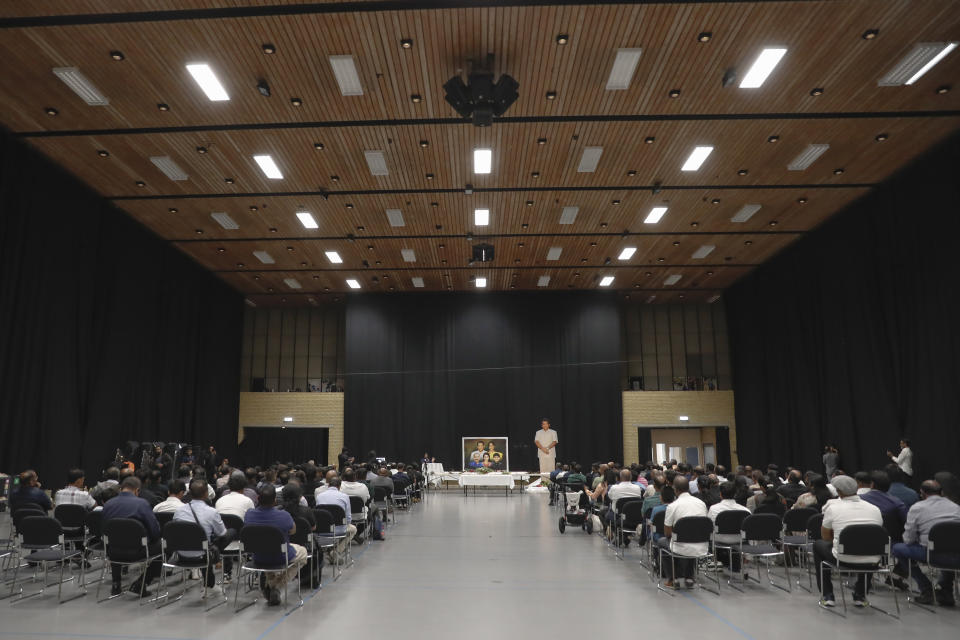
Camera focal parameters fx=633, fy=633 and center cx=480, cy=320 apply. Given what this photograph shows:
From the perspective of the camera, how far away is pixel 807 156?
1334cm

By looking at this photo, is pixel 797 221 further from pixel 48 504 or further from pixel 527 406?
pixel 48 504

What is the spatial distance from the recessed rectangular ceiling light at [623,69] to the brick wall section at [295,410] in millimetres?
18293

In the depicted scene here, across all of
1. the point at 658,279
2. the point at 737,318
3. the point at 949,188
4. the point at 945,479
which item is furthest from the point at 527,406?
the point at 945,479

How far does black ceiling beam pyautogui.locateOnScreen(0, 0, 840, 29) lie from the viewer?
859 centimetres

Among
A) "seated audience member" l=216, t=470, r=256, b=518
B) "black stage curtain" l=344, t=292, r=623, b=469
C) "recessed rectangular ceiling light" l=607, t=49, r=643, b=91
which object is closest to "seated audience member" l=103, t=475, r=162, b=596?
"seated audience member" l=216, t=470, r=256, b=518

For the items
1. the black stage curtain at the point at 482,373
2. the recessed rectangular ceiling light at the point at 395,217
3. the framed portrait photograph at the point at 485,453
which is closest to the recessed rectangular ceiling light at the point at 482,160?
the recessed rectangular ceiling light at the point at 395,217

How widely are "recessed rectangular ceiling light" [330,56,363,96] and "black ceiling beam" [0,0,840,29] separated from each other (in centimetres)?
111

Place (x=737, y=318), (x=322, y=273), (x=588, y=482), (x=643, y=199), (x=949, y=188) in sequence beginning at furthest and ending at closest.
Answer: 1. (x=737, y=318)
2. (x=322, y=273)
3. (x=643, y=199)
4. (x=588, y=482)
5. (x=949, y=188)

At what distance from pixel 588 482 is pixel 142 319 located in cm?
1320

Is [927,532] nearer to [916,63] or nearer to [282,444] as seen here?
[916,63]

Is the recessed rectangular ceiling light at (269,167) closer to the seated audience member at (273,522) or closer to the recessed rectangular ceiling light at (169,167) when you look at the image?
the recessed rectangular ceiling light at (169,167)

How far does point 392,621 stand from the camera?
6.14m

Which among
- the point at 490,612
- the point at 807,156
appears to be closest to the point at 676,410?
the point at 807,156

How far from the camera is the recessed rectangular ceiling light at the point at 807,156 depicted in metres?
13.0
